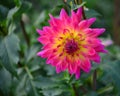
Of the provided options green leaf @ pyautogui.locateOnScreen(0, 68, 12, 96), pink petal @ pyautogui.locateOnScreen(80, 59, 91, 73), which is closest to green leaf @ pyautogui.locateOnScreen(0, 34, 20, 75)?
green leaf @ pyautogui.locateOnScreen(0, 68, 12, 96)

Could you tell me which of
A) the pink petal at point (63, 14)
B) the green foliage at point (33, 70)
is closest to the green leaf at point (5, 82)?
the green foliage at point (33, 70)

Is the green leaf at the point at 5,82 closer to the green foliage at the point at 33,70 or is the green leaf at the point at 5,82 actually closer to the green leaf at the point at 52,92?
the green foliage at the point at 33,70

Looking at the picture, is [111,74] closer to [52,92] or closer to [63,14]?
[52,92]

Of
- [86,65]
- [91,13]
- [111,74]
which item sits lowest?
[111,74]

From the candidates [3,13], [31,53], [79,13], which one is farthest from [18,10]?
[79,13]

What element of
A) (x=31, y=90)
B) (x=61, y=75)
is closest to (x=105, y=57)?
(x=61, y=75)

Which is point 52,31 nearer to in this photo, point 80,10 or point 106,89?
point 80,10
